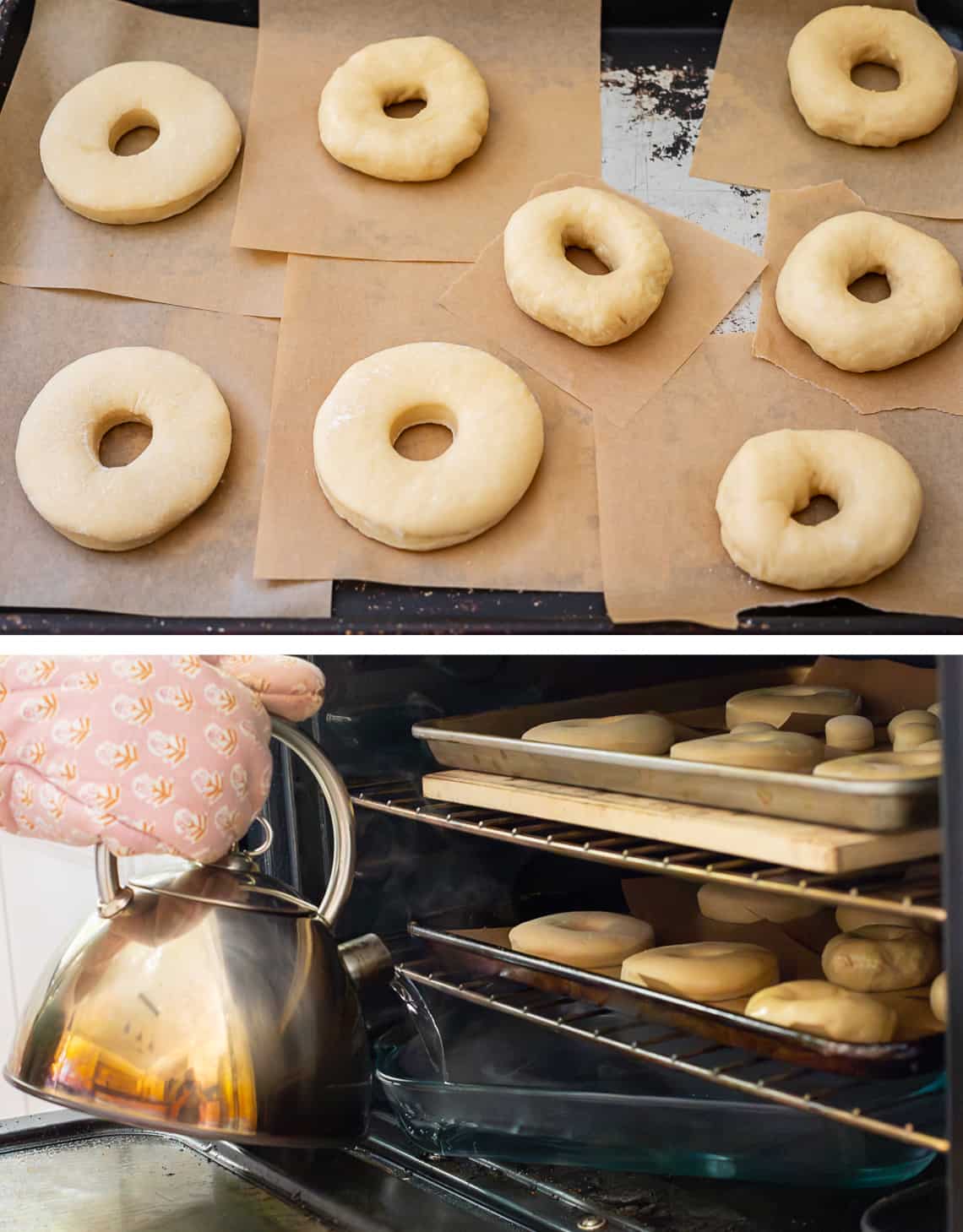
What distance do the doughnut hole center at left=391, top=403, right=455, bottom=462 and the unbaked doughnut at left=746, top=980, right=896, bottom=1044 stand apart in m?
0.59

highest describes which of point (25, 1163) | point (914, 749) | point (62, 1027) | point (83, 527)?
point (914, 749)

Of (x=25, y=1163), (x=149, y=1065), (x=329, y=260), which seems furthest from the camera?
(x=329, y=260)

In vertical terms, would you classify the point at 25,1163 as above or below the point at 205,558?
below

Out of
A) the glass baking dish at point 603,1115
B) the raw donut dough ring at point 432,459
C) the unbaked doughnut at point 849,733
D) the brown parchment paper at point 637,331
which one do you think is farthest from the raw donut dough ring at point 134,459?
the unbaked doughnut at point 849,733

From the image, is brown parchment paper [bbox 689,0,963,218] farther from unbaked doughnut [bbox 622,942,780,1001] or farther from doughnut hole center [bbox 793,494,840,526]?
unbaked doughnut [bbox 622,942,780,1001]

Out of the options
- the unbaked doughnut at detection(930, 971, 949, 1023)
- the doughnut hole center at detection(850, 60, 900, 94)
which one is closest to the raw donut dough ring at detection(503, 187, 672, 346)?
the doughnut hole center at detection(850, 60, 900, 94)

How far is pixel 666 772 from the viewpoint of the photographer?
0.73 meters

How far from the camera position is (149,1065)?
739mm

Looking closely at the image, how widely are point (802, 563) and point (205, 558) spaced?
0.53 metres

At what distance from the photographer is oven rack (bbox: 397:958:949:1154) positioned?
616mm

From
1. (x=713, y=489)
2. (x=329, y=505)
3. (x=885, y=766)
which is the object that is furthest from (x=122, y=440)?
(x=885, y=766)

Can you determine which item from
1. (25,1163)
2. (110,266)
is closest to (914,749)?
(25,1163)

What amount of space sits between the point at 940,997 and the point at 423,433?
0.72m

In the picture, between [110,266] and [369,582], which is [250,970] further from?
[110,266]
